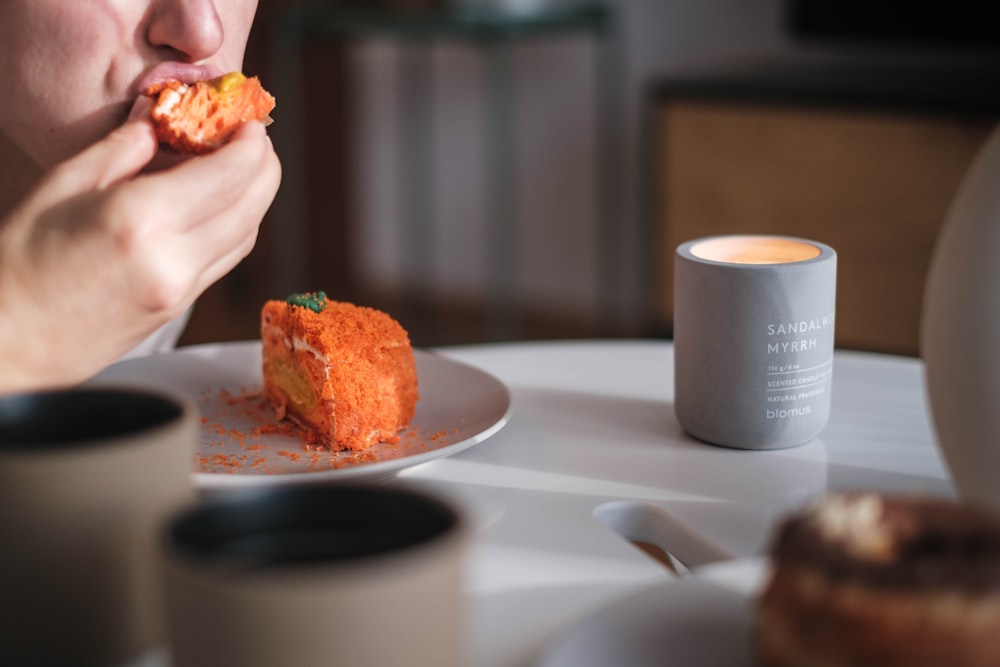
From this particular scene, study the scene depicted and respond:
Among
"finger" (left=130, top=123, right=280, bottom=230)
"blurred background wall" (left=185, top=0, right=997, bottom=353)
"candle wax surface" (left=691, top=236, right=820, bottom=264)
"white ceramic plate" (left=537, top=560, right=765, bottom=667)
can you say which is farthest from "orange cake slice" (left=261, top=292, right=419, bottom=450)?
"blurred background wall" (left=185, top=0, right=997, bottom=353)

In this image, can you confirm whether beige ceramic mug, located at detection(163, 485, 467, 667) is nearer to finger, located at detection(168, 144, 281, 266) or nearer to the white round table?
the white round table

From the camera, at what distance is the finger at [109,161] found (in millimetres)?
695

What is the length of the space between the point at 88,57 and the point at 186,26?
0.28 ft

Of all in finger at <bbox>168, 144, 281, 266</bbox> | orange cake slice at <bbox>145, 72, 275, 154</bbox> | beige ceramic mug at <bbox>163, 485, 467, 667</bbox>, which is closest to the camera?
beige ceramic mug at <bbox>163, 485, 467, 667</bbox>

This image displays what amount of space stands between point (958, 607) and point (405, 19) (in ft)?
9.59

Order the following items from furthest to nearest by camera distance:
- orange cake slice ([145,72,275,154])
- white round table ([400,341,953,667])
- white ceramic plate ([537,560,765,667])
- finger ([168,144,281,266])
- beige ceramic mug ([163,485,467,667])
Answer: orange cake slice ([145,72,275,154]) < finger ([168,144,281,266]) < white round table ([400,341,953,667]) < white ceramic plate ([537,560,765,667]) < beige ceramic mug ([163,485,467,667])

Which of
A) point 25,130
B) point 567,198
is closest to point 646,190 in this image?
point 567,198

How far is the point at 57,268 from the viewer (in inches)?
25.3

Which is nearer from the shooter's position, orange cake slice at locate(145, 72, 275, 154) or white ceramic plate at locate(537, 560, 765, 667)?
white ceramic plate at locate(537, 560, 765, 667)

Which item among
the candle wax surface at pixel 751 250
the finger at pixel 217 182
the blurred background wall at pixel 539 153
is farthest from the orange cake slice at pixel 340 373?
the blurred background wall at pixel 539 153

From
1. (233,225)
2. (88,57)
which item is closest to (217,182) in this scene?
(233,225)

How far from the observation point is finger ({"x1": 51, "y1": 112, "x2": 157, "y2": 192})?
27.4 inches

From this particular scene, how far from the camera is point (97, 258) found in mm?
652

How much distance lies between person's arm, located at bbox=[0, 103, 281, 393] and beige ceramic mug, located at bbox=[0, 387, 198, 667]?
0.65ft
